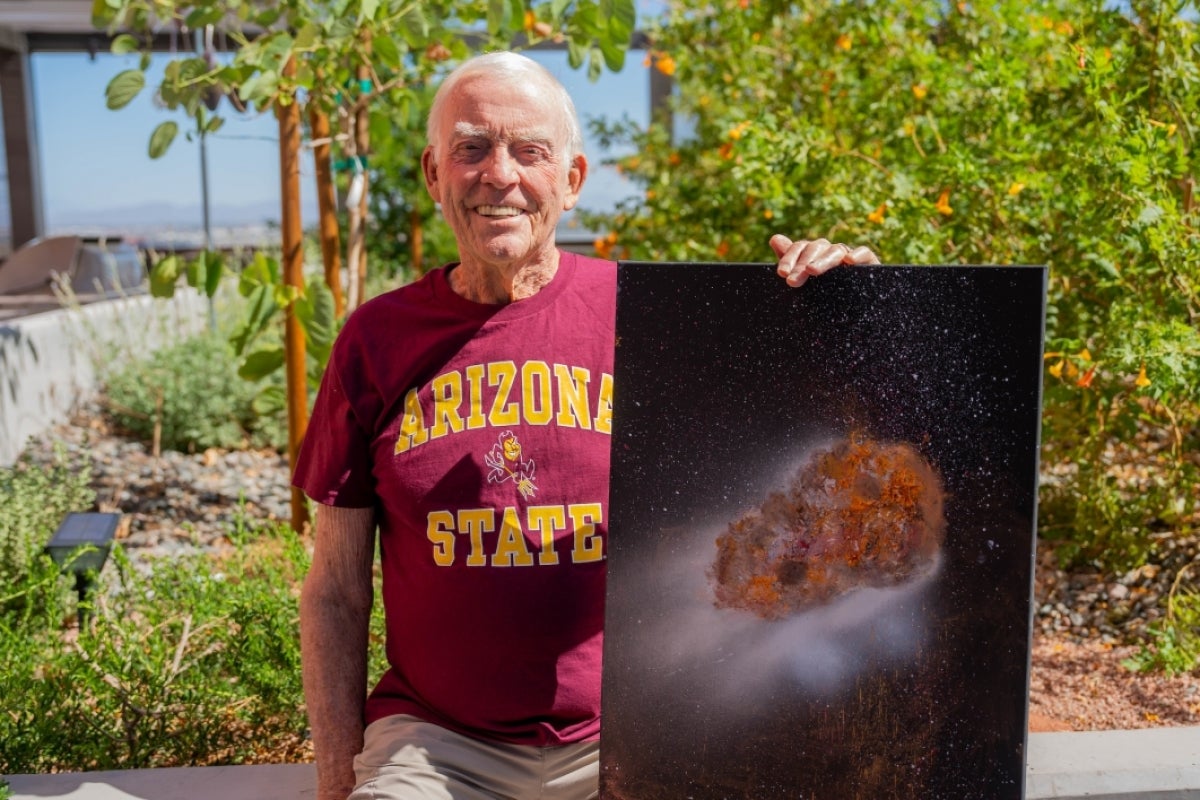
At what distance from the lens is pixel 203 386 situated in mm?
5422

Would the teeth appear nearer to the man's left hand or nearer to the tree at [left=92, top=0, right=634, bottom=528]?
the man's left hand

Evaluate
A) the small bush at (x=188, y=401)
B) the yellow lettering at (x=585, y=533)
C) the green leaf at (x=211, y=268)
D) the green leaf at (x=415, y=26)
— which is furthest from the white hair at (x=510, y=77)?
the small bush at (x=188, y=401)

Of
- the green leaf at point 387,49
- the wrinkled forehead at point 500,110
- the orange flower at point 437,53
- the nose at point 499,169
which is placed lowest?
the nose at point 499,169

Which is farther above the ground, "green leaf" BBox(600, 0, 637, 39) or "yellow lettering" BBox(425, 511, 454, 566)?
"green leaf" BBox(600, 0, 637, 39)

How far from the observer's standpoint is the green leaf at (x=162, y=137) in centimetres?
287

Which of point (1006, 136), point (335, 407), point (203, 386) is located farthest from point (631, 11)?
point (203, 386)

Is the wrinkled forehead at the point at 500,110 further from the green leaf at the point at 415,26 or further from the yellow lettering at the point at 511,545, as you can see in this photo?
the green leaf at the point at 415,26

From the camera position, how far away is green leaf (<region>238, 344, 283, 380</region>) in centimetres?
320

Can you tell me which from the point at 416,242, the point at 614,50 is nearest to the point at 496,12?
the point at 614,50

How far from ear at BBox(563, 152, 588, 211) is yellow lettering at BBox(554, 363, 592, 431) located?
0.25 metres

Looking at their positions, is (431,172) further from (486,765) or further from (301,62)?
(301,62)

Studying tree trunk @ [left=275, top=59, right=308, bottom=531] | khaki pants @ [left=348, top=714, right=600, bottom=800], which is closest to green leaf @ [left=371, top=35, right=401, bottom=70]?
tree trunk @ [left=275, top=59, right=308, bottom=531]

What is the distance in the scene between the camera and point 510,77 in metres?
1.60

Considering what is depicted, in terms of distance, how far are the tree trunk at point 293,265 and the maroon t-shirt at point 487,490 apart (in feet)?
5.53
